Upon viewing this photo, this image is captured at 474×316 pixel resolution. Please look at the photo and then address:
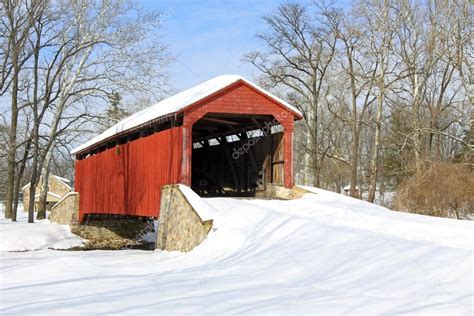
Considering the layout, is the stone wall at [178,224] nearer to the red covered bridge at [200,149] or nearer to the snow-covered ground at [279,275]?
the snow-covered ground at [279,275]

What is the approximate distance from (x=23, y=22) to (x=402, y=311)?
18829mm

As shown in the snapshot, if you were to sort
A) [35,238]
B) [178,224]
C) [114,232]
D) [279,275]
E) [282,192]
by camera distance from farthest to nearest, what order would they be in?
[114,232] → [35,238] → [282,192] → [178,224] → [279,275]

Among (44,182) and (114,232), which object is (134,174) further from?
(44,182)

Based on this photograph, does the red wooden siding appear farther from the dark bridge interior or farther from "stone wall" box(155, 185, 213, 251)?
the dark bridge interior

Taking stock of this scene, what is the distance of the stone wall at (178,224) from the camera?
10125mm

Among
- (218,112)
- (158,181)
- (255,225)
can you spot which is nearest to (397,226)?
(255,225)

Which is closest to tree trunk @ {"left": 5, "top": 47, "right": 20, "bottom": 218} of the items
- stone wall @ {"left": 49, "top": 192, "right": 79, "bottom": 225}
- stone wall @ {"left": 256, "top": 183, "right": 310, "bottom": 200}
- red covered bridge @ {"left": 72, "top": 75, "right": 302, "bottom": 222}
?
stone wall @ {"left": 49, "top": 192, "right": 79, "bottom": 225}

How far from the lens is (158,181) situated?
13.3 m

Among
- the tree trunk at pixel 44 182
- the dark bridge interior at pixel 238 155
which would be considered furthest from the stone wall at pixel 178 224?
the tree trunk at pixel 44 182

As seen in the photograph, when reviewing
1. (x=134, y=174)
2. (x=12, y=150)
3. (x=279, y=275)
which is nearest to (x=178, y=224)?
(x=134, y=174)

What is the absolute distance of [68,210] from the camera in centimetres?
2261

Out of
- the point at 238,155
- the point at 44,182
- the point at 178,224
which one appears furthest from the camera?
the point at 44,182

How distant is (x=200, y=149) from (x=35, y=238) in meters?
6.51

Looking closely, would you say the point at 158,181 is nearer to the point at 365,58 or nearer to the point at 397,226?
the point at 397,226
